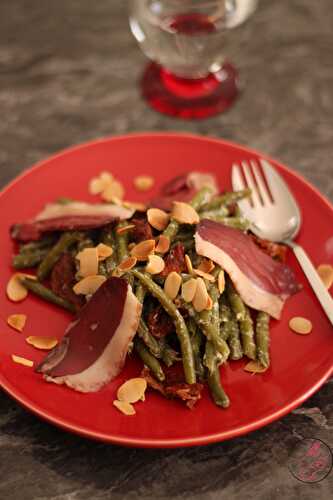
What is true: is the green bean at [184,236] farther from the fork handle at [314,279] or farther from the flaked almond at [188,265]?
the fork handle at [314,279]

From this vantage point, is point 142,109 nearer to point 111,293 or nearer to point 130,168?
point 130,168

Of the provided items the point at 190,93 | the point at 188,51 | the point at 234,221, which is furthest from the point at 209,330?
the point at 190,93

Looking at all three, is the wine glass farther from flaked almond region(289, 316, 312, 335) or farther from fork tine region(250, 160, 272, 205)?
flaked almond region(289, 316, 312, 335)

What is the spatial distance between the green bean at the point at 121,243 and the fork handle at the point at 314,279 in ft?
1.51

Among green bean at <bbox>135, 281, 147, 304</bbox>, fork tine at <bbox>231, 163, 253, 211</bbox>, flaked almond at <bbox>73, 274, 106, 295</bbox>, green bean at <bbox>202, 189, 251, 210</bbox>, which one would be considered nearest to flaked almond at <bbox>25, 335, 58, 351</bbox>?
flaked almond at <bbox>73, 274, 106, 295</bbox>

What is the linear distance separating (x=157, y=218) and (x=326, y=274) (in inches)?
18.3

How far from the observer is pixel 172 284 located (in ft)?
5.09

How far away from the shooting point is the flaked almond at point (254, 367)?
1.57 m

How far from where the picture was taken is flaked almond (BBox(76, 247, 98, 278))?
1.64 m

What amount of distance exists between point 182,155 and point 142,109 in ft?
1.93

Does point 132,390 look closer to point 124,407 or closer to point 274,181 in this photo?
point 124,407

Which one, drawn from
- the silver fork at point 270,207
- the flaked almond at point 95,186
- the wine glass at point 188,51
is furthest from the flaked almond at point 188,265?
the wine glass at point 188,51

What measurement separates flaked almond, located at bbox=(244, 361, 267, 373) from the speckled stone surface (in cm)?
16

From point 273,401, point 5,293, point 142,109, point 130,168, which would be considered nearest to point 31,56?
point 142,109
